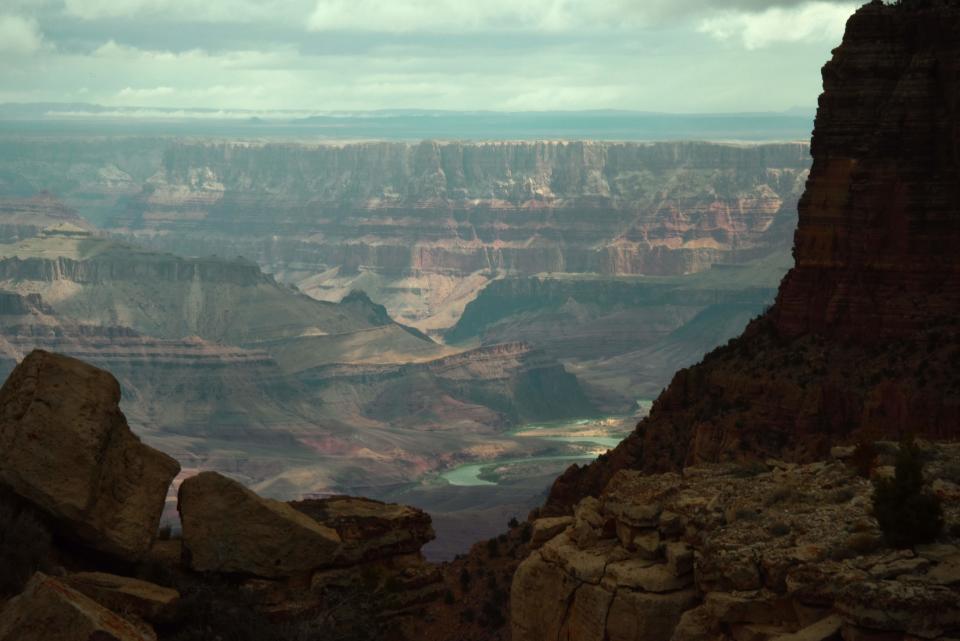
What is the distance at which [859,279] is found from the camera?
47.6 m

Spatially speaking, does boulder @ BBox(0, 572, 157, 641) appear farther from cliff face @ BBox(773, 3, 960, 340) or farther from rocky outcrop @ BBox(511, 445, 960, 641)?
cliff face @ BBox(773, 3, 960, 340)

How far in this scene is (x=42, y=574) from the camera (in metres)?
18.6

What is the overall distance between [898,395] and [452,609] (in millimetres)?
17250

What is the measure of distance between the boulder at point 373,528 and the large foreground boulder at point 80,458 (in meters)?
3.16

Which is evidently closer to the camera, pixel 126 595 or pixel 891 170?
pixel 126 595

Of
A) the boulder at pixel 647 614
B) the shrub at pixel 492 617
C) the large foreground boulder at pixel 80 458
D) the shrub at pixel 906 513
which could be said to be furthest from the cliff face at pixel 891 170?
the shrub at pixel 906 513

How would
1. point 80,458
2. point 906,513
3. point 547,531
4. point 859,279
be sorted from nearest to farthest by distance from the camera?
point 906,513 → point 80,458 → point 547,531 → point 859,279

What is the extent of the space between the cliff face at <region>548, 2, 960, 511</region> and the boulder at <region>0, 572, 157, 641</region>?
25.3m

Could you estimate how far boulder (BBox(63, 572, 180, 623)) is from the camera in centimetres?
2041

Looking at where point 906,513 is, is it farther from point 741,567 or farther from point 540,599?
point 540,599

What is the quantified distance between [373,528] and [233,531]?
2517 mm

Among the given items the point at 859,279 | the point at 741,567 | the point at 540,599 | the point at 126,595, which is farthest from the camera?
the point at 859,279

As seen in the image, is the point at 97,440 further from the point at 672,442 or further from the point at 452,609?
the point at 672,442

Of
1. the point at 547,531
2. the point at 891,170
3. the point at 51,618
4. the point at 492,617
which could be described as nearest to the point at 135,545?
the point at 51,618
